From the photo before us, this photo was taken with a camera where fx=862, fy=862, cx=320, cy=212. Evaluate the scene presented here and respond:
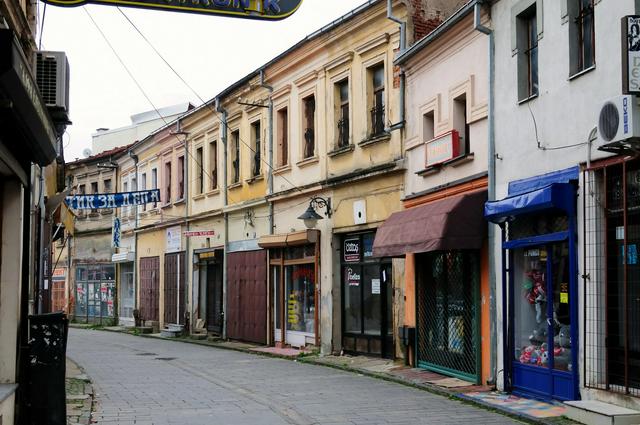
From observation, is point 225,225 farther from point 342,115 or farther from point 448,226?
point 448,226

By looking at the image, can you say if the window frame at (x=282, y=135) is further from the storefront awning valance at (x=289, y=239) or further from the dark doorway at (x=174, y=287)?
the dark doorway at (x=174, y=287)

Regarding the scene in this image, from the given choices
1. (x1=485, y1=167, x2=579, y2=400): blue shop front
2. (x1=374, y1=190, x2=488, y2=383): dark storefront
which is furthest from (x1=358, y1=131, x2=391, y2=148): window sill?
(x1=485, y1=167, x2=579, y2=400): blue shop front

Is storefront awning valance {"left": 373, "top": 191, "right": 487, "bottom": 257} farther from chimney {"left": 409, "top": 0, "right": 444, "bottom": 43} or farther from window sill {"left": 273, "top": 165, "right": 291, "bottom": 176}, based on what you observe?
window sill {"left": 273, "top": 165, "right": 291, "bottom": 176}

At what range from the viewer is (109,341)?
28969mm

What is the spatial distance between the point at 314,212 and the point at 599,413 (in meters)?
11.3

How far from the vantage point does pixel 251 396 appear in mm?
13398

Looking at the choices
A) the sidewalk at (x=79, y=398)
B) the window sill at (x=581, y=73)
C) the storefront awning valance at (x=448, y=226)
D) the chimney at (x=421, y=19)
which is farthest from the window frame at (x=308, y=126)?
the window sill at (x=581, y=73)

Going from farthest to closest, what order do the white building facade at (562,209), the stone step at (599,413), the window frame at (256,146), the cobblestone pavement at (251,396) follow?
1. the window frame at (256,146)
2. the cobblestone pavement at (251,396)
3. the white building facade at (562,209)
4. the stone step at (599,413)

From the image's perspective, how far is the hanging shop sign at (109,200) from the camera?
26.2m

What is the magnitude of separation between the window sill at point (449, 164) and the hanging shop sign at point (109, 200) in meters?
12.7

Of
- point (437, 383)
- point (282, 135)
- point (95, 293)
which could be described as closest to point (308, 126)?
point (282, 135)

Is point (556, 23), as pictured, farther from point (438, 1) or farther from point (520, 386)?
point (438, 1)

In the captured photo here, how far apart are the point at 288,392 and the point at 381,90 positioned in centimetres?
749

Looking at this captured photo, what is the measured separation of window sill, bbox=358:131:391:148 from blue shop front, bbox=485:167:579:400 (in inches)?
207
